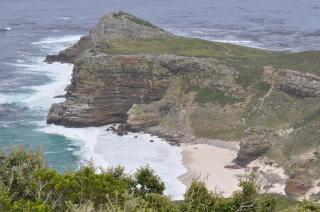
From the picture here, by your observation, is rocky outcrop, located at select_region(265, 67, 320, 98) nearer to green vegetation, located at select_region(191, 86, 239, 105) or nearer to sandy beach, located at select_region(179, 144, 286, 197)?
green vegetation, located at select_region(191, 86, 239, 105)

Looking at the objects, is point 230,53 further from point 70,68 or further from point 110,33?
point 70,68

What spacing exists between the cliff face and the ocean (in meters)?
3.70

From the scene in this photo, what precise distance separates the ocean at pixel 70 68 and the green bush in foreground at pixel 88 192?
4505 mm

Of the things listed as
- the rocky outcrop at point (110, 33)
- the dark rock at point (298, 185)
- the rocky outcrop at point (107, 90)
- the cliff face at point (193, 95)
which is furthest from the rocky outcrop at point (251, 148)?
the rocky outcrop at point (110, 33)

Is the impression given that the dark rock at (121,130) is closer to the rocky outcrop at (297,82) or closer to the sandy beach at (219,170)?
the sandy beach at (219,170)

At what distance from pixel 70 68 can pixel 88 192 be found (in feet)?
305

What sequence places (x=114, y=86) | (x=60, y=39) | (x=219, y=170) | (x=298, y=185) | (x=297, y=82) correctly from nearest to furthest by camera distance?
(x=298, y=185)
(x=219, y=170)
(x=297, y=82)
(x=114, y=86)
(x=60, y=39)

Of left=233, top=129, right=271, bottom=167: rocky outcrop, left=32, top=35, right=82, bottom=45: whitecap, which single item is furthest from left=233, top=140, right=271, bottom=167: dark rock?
left=32, top=35, right=82, bottom=45: whitecap

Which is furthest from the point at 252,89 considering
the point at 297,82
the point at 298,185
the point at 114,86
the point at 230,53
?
the point at 298,185

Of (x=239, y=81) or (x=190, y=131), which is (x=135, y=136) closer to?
(x=190, y=131)

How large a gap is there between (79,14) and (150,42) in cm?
8541

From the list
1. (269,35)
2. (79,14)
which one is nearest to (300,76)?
(269,35)

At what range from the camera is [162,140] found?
86.7 m

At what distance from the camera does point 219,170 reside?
7506cm
